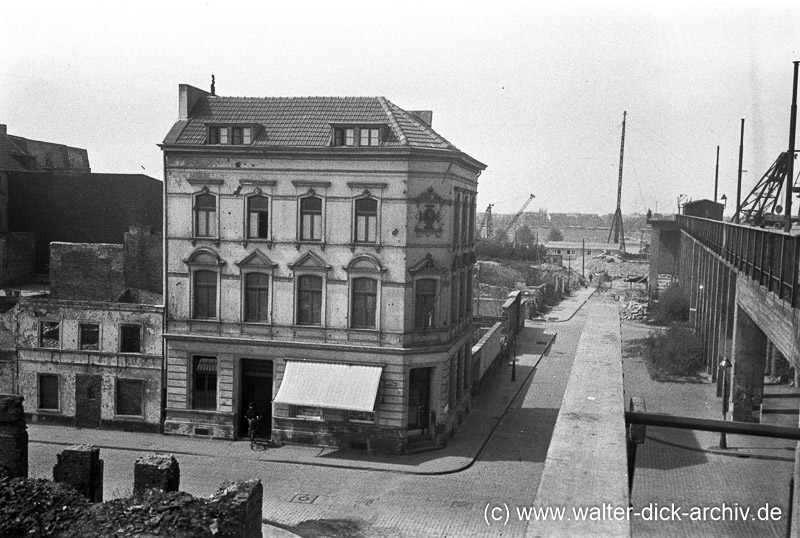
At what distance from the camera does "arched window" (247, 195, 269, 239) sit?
2838 cm

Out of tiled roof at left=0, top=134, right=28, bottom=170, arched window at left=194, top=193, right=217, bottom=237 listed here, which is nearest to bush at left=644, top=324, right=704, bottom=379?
arched window at left=194, top=193, right=217, bottom=237

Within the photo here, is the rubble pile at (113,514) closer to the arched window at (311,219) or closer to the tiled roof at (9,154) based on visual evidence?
the arched window at (311,219)

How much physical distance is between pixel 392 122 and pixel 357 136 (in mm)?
1496

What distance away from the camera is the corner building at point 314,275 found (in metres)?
27.2

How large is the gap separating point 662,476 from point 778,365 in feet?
56.8

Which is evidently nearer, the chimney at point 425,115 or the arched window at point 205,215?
the arched window at point 205,215

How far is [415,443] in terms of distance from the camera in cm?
2736

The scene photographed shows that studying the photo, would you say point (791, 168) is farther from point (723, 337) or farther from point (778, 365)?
point (778, 365)

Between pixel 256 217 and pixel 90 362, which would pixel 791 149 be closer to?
pixel 256 217

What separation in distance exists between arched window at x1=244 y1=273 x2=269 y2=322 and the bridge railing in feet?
56.7

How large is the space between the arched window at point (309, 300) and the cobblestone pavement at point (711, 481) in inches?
496

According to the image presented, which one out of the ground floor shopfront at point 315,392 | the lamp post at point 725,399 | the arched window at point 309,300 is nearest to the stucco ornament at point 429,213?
the arched window at point 309,300

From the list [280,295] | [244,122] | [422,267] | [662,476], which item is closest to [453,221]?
[422,267]

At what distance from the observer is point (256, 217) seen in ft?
93.2
